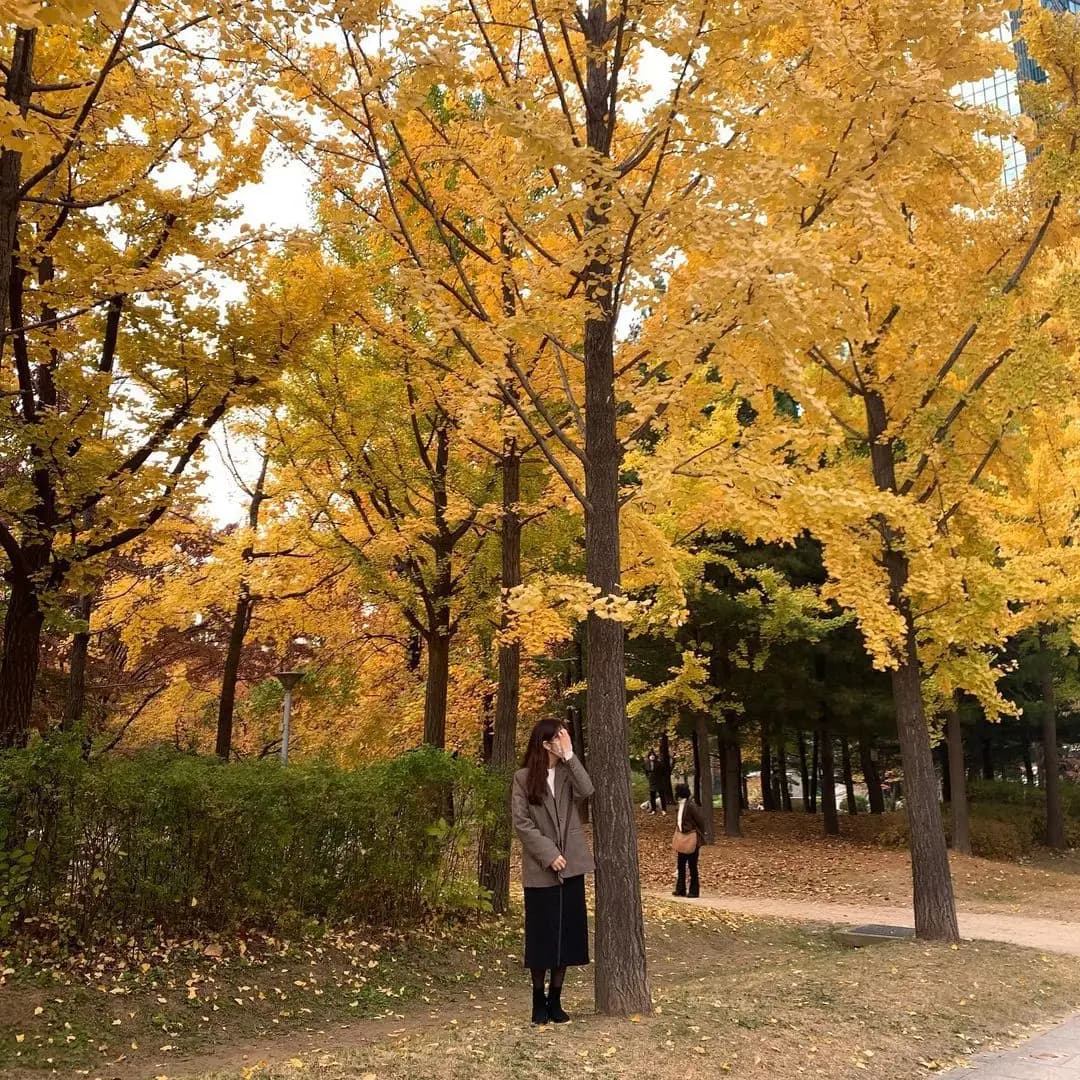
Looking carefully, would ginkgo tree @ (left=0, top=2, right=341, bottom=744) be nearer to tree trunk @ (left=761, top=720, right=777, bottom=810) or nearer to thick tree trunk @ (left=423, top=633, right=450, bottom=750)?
thick tree trunk @ (left=423, top=633, right=450, bottom=750)

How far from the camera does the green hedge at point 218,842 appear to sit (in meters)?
5.28

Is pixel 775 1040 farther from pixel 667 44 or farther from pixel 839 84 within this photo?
pixel 839 84

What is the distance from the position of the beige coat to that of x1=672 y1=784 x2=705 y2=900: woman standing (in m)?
6.49

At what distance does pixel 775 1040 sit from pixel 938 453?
519cm

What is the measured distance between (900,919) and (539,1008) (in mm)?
7559

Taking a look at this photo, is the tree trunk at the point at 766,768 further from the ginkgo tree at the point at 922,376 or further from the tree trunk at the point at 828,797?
the ginkgo tree at the point at 922,376

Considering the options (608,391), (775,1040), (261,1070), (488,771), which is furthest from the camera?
(488,771)

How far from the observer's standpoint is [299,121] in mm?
5324

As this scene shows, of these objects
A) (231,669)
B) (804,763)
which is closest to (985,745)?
(804,763)

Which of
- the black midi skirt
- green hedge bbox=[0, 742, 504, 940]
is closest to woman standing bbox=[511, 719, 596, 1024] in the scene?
the black midi skirt

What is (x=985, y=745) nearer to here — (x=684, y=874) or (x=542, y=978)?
(x=684, y=874)

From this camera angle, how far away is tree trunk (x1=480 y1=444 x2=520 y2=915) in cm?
800

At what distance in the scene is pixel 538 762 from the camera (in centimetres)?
473

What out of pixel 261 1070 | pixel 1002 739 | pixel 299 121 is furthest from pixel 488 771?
pixel 1002 739
